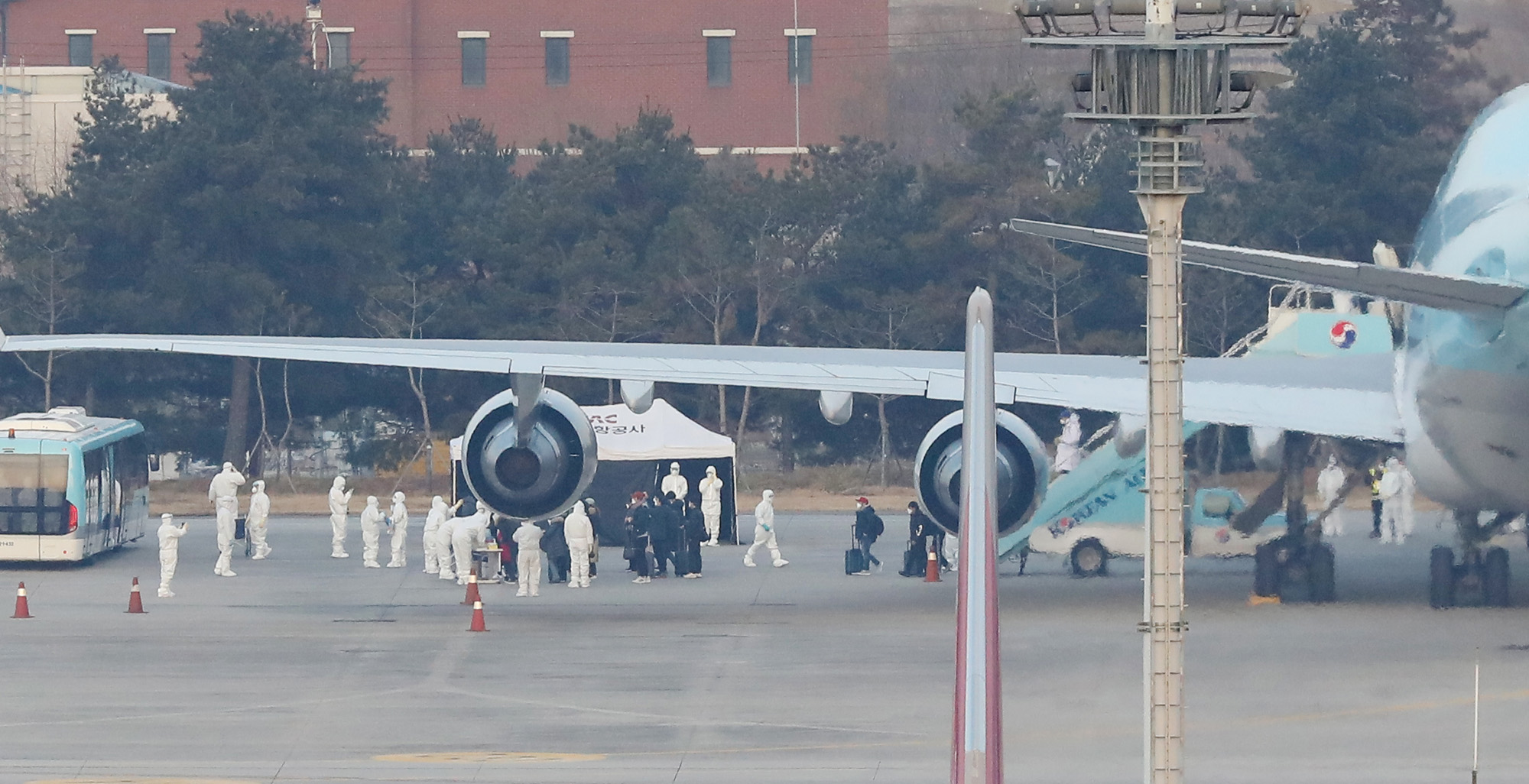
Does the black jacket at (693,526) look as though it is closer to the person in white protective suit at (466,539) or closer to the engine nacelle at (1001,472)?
the person in white protective suit at (466,539)

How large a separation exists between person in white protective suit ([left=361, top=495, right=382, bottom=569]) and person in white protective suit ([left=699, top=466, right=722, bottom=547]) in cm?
622

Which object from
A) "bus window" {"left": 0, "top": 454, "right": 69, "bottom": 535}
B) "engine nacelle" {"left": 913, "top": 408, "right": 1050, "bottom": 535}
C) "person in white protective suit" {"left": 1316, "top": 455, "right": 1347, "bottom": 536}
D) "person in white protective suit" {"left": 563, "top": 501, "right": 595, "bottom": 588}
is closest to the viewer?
"engine nacelle" {"left": 913, "top": 408, "right": 1050, "bottom": 535}

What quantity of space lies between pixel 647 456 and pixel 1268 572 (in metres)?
13.7

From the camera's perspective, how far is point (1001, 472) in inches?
1184

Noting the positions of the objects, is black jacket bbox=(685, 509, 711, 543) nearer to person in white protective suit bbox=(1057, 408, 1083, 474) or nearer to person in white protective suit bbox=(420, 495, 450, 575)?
person in white protective suit bbox=(420, 495, 450, 575)

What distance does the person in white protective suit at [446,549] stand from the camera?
36.0 m

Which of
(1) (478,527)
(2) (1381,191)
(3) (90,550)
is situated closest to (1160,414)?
(1) (478,527)

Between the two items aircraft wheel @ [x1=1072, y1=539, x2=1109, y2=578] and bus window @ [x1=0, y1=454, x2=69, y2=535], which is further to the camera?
bus window @ [x1=0, y1=454, x2=69, y2=535]

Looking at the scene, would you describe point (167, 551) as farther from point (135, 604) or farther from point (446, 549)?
point (446, 549)

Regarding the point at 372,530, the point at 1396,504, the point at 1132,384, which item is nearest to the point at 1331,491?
the point at 1396,504

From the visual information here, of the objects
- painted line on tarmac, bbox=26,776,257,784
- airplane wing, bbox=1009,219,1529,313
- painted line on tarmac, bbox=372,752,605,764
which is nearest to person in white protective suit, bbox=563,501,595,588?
painted line on tarmac, bbox=372,752,605,764

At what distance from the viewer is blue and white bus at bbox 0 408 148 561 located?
37.9 m

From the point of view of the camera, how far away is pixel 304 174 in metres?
60.7

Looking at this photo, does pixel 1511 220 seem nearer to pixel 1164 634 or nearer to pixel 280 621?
pixel 1164 634
